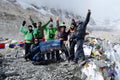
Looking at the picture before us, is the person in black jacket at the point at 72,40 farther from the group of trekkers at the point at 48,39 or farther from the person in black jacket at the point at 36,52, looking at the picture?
the person in black jacket at the point at 36,52

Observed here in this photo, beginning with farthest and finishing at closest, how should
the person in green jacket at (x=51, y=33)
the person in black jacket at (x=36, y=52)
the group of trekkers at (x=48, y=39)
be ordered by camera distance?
the person in green jacket at (x=51, y=33)
the person in black jacket at (x=36, y=52)
the group of trekkers at (x=48, y=39)

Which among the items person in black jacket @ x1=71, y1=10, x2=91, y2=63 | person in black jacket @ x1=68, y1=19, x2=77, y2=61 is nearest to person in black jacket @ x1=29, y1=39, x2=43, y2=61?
person in black jacket @ x1=68, y1=19, x2=77, y2=61

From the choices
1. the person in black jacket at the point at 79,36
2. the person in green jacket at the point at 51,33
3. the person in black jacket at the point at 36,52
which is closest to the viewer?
the person in black jacket at the point at 79,36

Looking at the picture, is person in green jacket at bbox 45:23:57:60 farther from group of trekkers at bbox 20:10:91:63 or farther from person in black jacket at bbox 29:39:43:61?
person in black jacket at bbox 29:39:43:61

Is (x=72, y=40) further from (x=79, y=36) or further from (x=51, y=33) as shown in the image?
(x=51, y=33)

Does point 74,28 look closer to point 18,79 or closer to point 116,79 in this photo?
point 116,79

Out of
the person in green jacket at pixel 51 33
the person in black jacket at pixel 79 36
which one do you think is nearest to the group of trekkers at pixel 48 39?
the person in green jacket at pixel 51 33

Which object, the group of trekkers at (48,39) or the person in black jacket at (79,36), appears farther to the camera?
the group of trekkers at (48,39)

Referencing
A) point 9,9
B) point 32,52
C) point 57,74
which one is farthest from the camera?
point 9,9

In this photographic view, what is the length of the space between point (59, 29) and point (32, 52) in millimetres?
1632

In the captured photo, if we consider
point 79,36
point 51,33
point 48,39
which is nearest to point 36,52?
point 48,39

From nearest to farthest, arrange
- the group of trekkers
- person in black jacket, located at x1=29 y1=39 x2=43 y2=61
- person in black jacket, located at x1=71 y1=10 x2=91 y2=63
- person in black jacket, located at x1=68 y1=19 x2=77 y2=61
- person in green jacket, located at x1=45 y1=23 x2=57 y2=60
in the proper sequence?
person in black jacket, located at x1=71 y1=10 x2=91 y2=63 < person in black jacket, located at x1=68 y1=19 x2=77 y2=61 < the group of trekkers < person in black jacket, located at x1=29 y1=39 x2=43 y2=61 < person in green jacket, located at x1=45 y1=23 x2=57 y2=60

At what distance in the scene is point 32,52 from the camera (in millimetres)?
15945

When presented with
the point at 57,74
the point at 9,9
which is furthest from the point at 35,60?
the point at 9,9
